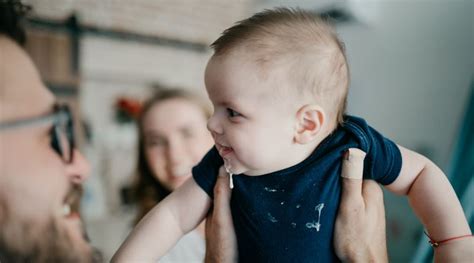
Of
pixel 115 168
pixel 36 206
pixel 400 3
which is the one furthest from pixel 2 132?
pixel 115 168

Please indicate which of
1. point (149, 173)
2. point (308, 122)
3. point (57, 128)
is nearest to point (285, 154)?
point (308, 122)

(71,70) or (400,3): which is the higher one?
(400,3)

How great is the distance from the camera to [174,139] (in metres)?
0.87

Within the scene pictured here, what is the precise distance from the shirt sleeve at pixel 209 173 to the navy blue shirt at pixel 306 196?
0.08ft

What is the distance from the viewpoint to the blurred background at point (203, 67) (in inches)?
23.6

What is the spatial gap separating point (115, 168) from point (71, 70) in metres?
0.46

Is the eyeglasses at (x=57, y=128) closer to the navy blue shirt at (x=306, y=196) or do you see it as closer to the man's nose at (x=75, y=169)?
the man's nose at (x=75, y=169)

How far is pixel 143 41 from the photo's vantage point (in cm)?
146

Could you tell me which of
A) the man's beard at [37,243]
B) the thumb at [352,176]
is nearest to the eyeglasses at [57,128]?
the man's beard at [37,243]

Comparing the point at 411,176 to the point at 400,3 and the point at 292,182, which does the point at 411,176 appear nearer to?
the point at 292,182

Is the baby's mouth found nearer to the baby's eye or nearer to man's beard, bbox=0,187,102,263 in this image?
the baby's eye

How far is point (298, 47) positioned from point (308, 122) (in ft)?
0.24

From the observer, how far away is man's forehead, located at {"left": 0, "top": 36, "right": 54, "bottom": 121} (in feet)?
1.98

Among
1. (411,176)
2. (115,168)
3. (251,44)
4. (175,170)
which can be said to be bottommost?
(115,168)
